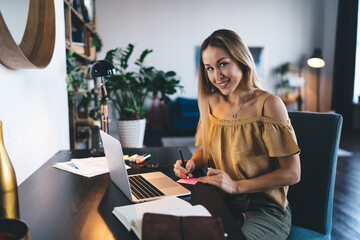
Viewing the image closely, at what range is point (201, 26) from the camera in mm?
6090

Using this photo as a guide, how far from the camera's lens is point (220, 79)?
3.92ft

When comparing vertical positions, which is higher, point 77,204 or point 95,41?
point 95,41

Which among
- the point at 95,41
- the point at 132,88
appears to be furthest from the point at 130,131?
the point at 95,41

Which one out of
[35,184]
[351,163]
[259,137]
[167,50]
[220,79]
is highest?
[167,50]

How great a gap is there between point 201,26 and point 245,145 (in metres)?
5.40

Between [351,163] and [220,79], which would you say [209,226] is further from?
[351,163]

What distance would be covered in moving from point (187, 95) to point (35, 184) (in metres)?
5.30

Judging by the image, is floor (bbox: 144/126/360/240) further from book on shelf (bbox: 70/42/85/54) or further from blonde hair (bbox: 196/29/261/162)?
book on shelf (bbox: 70/42/85/54)

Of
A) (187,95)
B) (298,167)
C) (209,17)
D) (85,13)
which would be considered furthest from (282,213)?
(209,17)

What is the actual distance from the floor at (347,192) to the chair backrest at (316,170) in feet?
3.32

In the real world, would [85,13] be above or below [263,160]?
above

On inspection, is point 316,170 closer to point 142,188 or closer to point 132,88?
point 142,188

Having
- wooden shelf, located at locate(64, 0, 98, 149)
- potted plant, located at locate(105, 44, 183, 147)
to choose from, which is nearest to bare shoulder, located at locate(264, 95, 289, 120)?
wooden shelf, located at locate(64, 0, 98, 149)

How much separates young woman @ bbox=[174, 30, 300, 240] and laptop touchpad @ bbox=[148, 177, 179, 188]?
7cm
